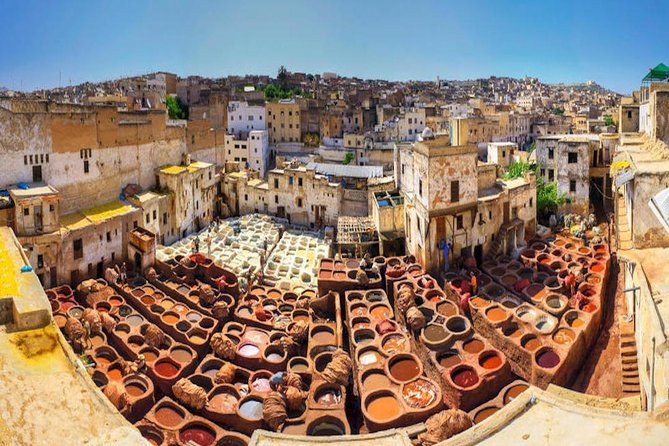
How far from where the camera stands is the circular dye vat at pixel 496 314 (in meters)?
21.3

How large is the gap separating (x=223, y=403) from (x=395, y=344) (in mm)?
6175

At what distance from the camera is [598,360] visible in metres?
20.0

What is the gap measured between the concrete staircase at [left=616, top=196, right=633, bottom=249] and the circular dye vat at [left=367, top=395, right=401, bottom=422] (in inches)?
347

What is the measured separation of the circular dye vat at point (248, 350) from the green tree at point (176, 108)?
48.6 m

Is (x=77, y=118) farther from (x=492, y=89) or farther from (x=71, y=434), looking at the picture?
(x=492, y=89)

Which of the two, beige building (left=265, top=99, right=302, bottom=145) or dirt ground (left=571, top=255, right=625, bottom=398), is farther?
beige building (left=265, top=99, right=302, bottom=145)

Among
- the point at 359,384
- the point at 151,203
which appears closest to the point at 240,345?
the point at 359,384

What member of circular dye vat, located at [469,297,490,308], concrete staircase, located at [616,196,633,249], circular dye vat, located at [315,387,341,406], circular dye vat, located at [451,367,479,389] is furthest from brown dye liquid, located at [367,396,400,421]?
concrete staircase, located at [616,196,633,249]

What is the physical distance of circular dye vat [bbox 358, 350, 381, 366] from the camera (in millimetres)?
19531

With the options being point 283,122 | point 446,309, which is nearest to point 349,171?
point 283,122

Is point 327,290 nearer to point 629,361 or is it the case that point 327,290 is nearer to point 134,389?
point 134,389

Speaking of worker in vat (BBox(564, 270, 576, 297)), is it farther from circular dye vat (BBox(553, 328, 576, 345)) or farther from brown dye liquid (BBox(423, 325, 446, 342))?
brown dye liquid (BBox(423, 325, 446, 342))

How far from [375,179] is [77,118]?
18.9m

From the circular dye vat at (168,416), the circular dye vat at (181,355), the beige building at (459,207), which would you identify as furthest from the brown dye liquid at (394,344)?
the circular dye vat at (181,355)
